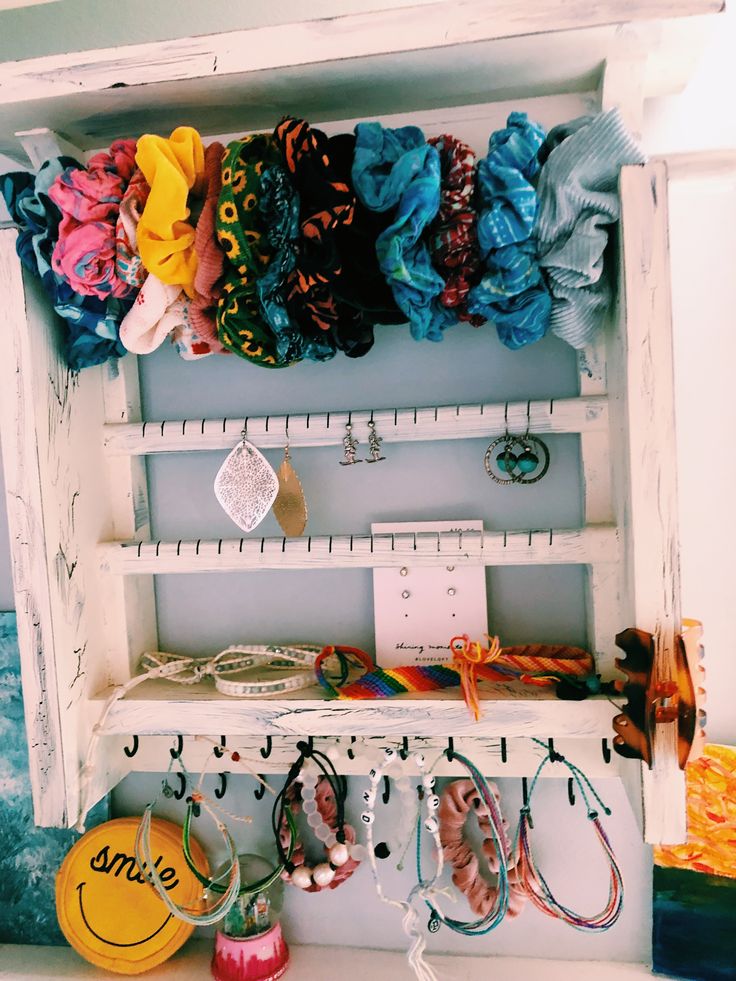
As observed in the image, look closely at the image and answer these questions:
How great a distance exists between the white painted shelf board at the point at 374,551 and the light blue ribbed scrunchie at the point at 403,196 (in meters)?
0.28

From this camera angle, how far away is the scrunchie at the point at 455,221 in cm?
77

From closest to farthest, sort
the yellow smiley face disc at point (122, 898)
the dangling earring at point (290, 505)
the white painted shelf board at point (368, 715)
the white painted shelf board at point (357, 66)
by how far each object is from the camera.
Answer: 1. the white painted shelf board at point (357, 66)
2. the white painted shelf board at point (368, 715)
3. the dangling earring at point (290, 505)
4. the yellow smiley face disc at point (122, 898)

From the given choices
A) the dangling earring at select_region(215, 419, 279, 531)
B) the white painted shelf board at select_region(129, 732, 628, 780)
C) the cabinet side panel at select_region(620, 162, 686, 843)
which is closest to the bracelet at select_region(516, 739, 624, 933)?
the white painted shelf board at select_region(129, 732, 628, 780)

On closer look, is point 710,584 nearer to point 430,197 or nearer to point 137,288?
point 430,197

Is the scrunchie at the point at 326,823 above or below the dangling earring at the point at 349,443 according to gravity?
below

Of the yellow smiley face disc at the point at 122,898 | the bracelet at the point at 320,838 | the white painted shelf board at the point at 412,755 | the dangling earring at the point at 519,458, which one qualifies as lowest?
the yellow smiley face disc at the point at 122,898

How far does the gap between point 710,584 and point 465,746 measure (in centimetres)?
39

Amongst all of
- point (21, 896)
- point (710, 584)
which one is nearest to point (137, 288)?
point (710, 584)

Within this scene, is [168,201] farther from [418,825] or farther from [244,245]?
[418,825]

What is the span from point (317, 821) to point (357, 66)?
91cm

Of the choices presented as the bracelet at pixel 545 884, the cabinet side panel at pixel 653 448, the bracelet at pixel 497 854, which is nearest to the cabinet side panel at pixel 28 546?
the bracelet at pixel 497 854

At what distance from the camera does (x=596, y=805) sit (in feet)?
3.25

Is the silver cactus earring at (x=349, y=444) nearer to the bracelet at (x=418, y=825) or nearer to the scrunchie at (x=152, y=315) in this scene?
the scrunchie at (x=152, y=315)

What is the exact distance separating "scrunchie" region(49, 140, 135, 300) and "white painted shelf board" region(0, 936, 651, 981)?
0.93m
